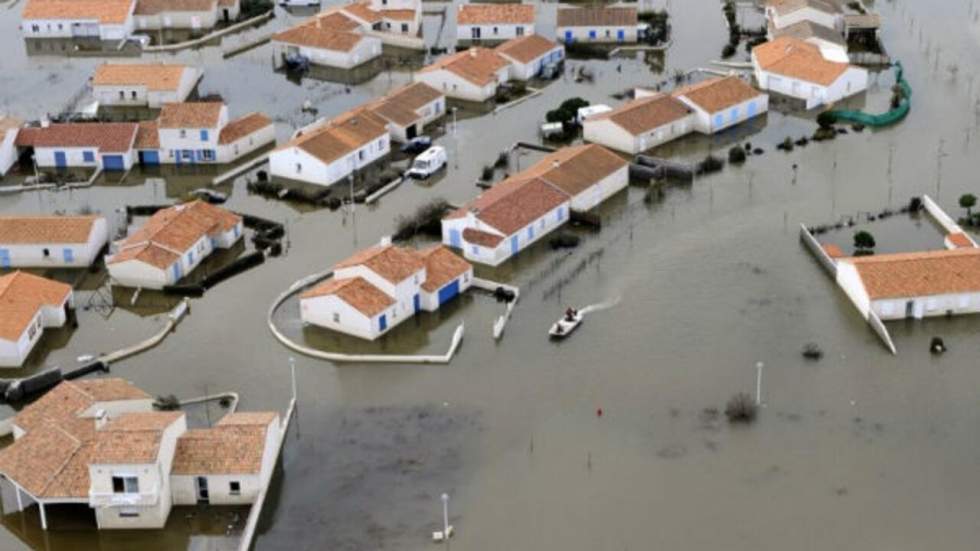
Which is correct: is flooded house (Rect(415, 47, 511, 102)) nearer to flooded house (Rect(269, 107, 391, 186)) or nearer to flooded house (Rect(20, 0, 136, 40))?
A: flooded house (Rect(269, 107, 391, 186))

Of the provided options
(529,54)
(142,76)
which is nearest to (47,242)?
(142,76)

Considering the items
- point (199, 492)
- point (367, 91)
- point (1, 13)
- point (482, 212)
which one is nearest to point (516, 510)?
point (199, 492)

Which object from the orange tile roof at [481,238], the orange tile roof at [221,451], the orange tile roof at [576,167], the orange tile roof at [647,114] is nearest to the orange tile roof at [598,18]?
the orange tile roof at [647,114]

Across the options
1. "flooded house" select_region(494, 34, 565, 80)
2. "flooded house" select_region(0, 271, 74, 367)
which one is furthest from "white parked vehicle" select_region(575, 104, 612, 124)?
"flooded house" select_region(0, 271, 74, 367)

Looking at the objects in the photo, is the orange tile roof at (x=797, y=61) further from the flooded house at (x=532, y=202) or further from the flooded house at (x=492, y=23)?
the flooded house at (x=532, y=202)

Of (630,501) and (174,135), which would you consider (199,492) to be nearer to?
(630,501)

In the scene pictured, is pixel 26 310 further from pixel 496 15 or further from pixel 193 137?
pixel 496 15
